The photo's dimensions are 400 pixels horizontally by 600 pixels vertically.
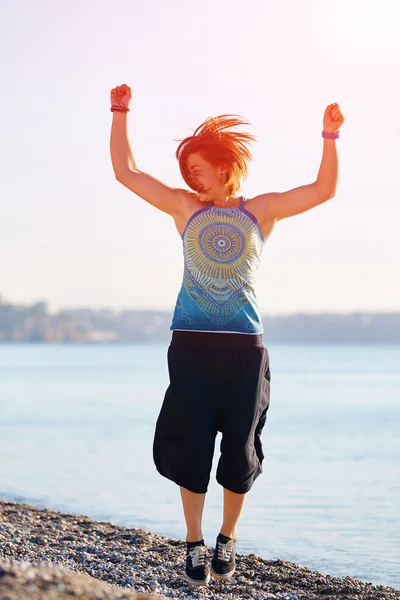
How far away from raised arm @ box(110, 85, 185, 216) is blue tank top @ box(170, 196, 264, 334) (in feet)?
0.55

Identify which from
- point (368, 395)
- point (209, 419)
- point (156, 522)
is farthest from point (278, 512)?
point (368, 395)

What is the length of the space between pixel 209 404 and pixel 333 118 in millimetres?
1554

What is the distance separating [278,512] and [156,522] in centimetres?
151

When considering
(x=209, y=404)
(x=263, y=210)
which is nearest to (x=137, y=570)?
(x=209, y=404)

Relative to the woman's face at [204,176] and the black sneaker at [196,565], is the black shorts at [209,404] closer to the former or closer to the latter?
the black sneaker at [196,565]

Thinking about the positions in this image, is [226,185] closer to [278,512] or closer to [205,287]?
[205,287]

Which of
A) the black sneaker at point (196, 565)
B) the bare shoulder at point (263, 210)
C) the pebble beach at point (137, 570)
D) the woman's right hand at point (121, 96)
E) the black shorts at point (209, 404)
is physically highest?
the woman's right hand at point (121, 96)

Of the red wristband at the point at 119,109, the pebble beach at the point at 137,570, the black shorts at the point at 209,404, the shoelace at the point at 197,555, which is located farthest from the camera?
the red wristband at the point at 119,109

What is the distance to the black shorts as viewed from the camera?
4621mm

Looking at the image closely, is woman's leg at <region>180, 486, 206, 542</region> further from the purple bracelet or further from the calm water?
the calm water

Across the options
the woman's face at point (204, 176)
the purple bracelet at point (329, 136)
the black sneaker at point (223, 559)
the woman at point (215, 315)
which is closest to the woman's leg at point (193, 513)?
the woman at point (215, 315)

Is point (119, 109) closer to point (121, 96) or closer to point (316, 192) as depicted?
point (121, 96)

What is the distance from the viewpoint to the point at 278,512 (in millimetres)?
10852

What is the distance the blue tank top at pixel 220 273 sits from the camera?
4.68 meters
